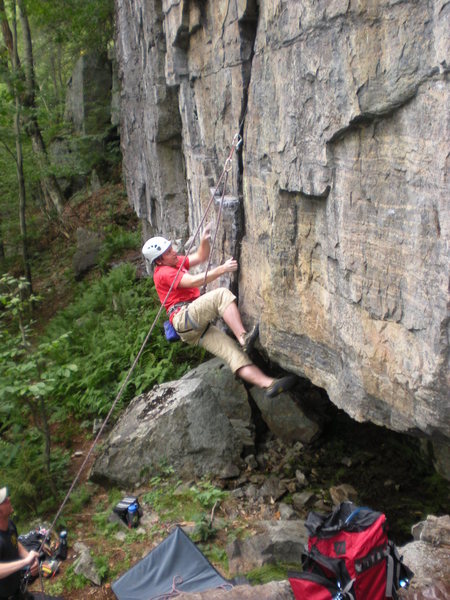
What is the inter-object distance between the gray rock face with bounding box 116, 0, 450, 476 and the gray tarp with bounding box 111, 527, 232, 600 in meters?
2.18

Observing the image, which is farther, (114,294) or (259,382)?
(114,294)

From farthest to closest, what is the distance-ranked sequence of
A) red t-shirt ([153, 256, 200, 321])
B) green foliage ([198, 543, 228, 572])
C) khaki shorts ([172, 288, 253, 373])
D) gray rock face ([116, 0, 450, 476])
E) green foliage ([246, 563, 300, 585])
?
red t-shirt ([153, 256, 200, 321]) → khaki shorts ([172, 288, 253, 373]) → green foliage ([198, 543, 228, 572]) → green foliage ([246, 563, 300, 585]) → gray rock face ([116, 0, 450, 476])

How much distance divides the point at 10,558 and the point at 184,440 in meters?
3.11

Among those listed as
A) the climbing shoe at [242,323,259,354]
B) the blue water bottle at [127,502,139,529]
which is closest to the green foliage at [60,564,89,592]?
the blue water bottle at [127,502,139,529]

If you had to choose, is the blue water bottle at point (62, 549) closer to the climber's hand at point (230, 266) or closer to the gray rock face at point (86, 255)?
the climber's hand at point (230, 266)

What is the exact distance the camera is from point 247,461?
7590 mm

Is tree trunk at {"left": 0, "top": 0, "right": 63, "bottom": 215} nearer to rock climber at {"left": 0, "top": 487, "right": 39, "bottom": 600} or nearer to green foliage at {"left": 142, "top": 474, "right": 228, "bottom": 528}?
green foliage at {"left": 142, "top": 474, "right": 228, "bottom": 528}

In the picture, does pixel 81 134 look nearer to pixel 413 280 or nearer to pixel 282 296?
pixel 282 296

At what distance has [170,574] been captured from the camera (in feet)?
18.1

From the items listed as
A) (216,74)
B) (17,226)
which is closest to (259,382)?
(216,74)

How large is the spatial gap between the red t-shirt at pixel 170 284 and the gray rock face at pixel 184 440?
1325 mm

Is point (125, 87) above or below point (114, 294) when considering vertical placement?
above

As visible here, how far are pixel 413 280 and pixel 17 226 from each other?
16.9 meters

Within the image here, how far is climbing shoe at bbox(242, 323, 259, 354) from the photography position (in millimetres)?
6746
